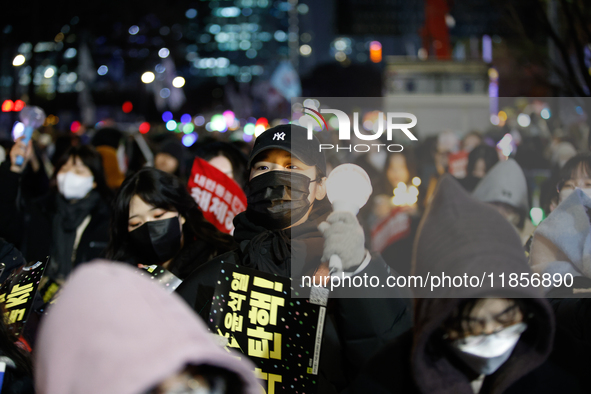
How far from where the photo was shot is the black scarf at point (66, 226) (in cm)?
500

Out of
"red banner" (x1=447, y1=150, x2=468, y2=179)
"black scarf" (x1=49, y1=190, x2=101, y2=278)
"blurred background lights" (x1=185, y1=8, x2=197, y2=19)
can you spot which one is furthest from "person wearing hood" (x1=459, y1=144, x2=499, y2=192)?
"blurred background lights" (x1=185, y1=8, x2=197, y2=19)

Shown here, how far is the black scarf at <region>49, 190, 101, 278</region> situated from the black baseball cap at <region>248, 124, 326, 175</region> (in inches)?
114

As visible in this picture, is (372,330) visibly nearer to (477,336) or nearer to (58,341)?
(477,336)

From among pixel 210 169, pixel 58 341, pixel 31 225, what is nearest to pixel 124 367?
pixel 58 341

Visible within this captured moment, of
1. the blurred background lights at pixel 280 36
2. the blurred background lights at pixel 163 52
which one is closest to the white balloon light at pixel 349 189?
the blurred background lights at pixel 163 52

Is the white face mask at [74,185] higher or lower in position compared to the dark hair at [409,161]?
lower

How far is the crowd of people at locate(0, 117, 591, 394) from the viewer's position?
3.92 feet

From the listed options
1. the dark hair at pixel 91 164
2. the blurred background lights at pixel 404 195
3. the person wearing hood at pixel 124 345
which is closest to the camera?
the person wearing hood at pixel 124 345

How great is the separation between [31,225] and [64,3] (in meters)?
18.2

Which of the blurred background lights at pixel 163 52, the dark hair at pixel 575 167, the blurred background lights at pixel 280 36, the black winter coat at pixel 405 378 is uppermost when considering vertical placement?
the blurred background lights at pixel 280 36

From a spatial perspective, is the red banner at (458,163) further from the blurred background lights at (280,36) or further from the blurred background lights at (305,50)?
the blurred background lights at (280,36)

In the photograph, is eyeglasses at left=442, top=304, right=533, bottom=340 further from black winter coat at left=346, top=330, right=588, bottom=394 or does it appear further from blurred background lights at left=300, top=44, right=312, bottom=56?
blurred background lights at left=300, top=44, right=312, bottom=56

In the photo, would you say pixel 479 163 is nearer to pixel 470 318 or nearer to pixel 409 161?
pixel 409 161

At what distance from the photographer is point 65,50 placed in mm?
27250
